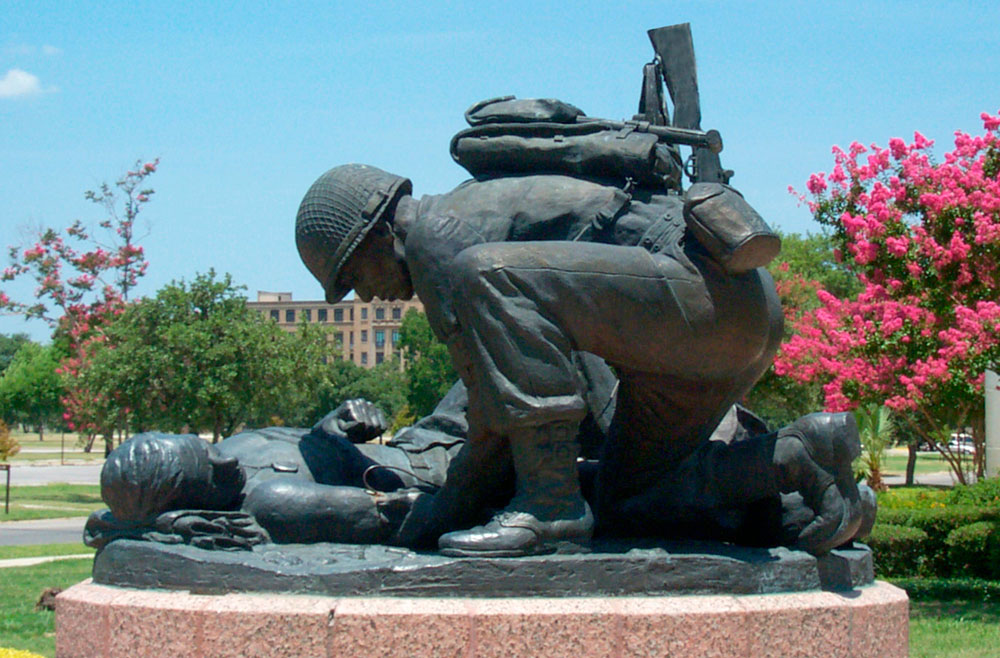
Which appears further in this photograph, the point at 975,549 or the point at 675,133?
the point at 975,549

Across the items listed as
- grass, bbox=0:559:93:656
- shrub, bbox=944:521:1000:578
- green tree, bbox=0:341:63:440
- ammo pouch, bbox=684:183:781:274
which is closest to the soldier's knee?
ammo pouch, bbox=684:183:781:274

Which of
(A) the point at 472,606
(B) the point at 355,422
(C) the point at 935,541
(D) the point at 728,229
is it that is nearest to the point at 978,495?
(C) the point at 935,541

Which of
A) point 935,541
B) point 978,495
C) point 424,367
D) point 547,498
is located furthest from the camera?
point 424,367

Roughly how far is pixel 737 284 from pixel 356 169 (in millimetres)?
1413

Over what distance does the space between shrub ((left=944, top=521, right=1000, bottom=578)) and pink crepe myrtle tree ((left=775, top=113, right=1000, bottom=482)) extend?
1.37 meters

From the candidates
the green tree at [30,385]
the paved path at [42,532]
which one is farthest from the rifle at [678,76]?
the green tree at [30,385]

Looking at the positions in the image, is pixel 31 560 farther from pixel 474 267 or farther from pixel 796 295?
pixel 796 295

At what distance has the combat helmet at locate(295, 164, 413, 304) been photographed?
4230 millimetres

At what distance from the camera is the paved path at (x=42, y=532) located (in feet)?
50.7

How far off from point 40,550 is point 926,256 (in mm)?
10281

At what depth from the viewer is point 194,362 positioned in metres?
19.7

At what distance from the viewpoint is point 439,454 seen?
16.4ft

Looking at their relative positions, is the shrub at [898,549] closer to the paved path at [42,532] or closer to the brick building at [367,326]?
the paved path at [42,532]

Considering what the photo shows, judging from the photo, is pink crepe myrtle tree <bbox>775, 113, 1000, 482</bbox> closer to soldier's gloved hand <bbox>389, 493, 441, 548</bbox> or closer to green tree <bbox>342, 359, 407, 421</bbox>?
soldier's gloved hand <bbox>389, 493, 441, 548</bbox>
